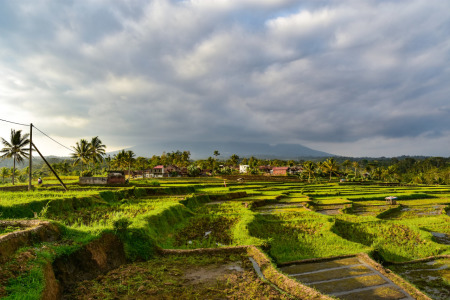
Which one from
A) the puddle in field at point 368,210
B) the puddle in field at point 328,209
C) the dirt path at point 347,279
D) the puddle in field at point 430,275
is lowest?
the puddle in field at point 368,210

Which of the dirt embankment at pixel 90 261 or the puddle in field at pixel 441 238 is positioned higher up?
the dirt embankment at pixel 90 261

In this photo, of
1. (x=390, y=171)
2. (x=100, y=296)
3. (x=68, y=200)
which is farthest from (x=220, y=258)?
(x=390, y=171)

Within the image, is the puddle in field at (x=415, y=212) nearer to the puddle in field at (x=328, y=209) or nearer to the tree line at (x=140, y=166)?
the puddle in field at (x=328, y=209)

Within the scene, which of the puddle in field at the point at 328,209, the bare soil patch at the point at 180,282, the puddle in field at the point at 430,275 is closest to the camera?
the bare soil patch at the point at 180,282

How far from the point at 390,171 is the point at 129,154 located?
217 ft

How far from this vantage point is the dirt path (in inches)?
304

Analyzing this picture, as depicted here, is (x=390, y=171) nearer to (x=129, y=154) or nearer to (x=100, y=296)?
(x=129, y=154)

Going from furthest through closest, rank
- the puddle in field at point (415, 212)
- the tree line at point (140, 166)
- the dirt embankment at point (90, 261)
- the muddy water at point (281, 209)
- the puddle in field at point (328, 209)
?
the tree line at point (140, 166) < the puddle in field at point (328, 209) < the puddle in field at point (415, 212) < the muddy water at point (281, 209) < the dirt embankment at point (90, 261)

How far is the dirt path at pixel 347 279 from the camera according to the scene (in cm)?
772

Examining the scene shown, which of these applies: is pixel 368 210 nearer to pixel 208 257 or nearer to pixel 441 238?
pixel 441 238

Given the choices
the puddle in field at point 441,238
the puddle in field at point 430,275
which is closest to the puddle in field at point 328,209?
the puddle in field at point 441,238

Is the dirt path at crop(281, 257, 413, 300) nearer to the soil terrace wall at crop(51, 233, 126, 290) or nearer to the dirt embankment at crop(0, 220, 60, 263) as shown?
the soil terrace wall at crop(51, 233, 126, 290)

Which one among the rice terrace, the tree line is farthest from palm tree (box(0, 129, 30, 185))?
the rice terrace

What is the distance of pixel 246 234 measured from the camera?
12.6m
